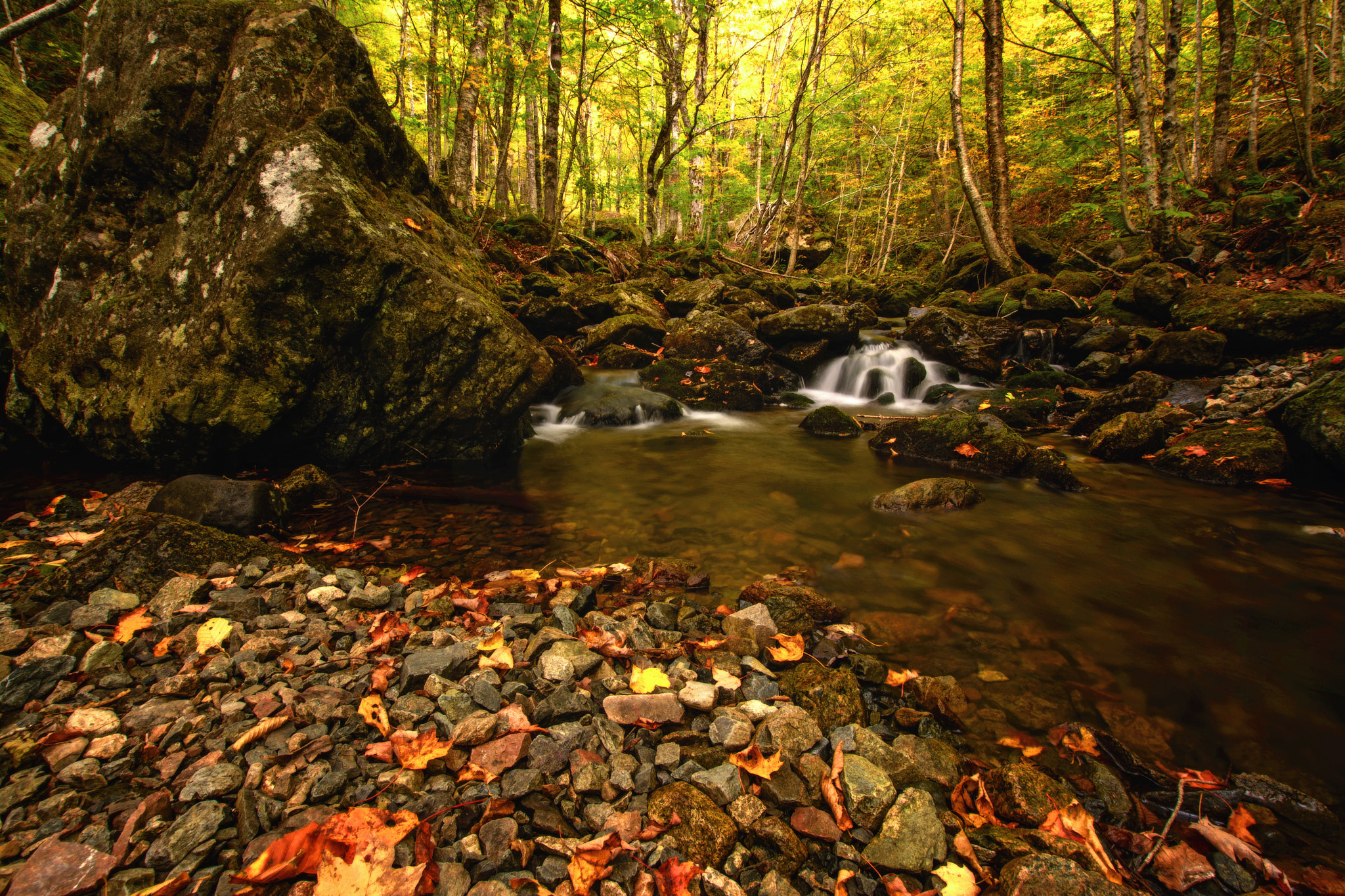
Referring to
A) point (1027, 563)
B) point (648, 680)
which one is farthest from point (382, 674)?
point (1027, 563)

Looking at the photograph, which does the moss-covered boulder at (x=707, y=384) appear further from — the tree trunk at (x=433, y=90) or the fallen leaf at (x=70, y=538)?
the fallen leaf at (x=70, y=538)

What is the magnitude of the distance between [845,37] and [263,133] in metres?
27.4

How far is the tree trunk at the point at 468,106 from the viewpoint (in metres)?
10.4

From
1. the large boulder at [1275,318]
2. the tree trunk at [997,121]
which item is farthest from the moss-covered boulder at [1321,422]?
the tree trunk at [997,121]

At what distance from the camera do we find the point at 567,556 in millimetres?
4203

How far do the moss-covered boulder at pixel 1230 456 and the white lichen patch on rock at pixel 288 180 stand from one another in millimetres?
9800

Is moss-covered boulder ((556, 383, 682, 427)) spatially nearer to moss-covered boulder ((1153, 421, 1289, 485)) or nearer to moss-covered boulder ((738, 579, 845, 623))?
moss-covered boulder ((738, 579, 845, 623))

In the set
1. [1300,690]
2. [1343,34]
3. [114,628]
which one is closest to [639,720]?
[114,628]

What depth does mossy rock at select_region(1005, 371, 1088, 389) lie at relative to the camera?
32.4 ft

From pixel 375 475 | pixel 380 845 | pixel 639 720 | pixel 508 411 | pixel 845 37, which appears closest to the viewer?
pixel 380 845

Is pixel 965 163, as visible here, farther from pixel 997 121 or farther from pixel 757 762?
pixel 757 762

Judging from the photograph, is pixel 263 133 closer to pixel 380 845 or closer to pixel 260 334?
pixel 260 334

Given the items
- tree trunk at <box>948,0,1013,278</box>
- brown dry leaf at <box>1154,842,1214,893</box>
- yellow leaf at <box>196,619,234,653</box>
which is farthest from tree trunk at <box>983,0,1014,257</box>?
yellow leaf at <box>196,619,234,653</box>

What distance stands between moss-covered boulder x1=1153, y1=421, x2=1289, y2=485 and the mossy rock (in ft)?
11.1
